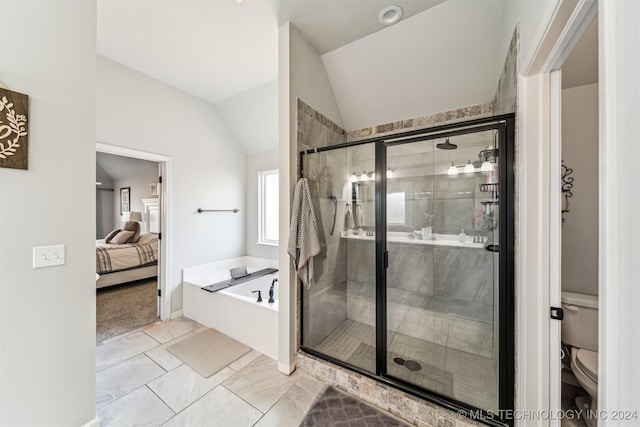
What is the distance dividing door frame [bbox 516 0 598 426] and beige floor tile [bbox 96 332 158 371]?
10.0ft

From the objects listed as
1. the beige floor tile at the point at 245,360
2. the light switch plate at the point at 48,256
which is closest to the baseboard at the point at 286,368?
the beige floor tile at the point at 245,360

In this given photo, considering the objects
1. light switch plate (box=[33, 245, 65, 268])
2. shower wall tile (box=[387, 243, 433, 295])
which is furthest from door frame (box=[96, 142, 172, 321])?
shower wall tile (box=[387, 243, 433, 295])

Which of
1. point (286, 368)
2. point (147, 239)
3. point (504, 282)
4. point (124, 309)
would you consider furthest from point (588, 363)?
point (147, 239)

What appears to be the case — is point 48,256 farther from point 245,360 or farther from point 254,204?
point 254,204

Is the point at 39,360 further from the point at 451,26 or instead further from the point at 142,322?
the point at 451,26

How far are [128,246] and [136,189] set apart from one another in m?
2.43

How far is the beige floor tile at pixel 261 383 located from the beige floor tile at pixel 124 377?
68cm

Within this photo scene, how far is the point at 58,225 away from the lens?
1.30 meters

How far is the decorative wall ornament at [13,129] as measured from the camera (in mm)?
1120

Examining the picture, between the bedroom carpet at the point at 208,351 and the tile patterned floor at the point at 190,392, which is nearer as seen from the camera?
the tile patterned floor at the point at 190,392

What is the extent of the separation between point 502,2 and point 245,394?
349 centimetres

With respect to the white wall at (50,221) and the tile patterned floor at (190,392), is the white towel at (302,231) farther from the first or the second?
Answer: the white wall at (50,221)

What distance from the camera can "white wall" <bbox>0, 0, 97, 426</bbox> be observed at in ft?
3.80
